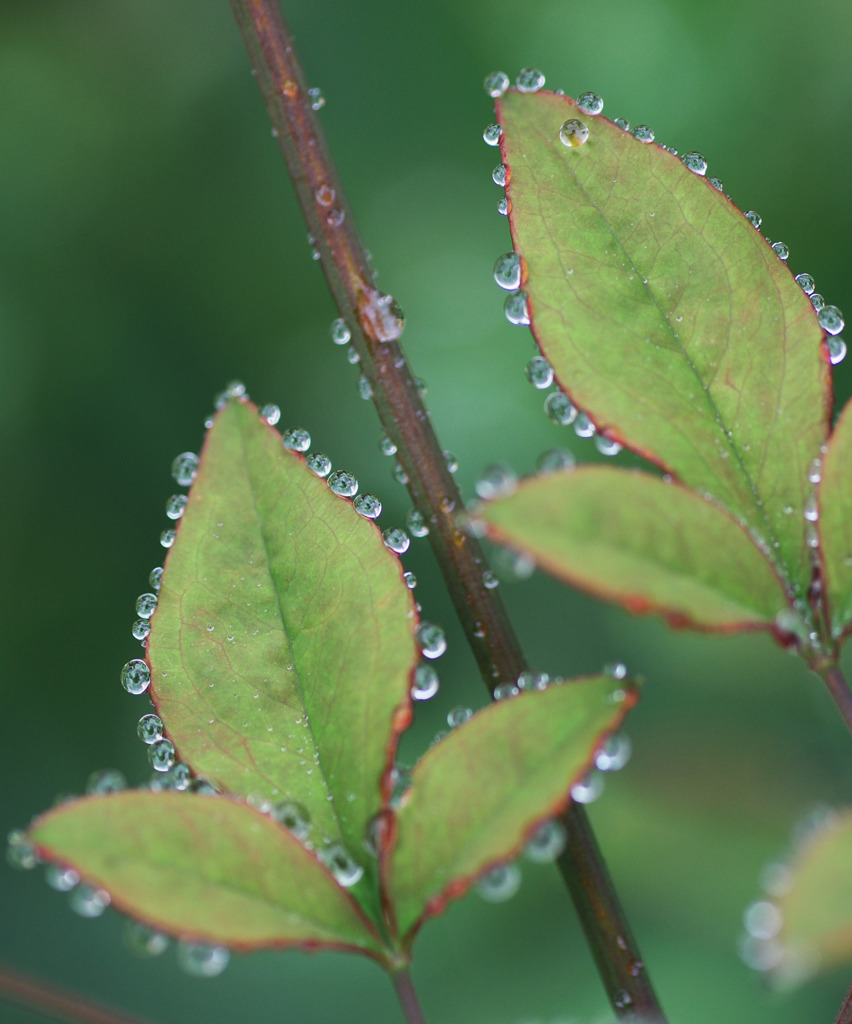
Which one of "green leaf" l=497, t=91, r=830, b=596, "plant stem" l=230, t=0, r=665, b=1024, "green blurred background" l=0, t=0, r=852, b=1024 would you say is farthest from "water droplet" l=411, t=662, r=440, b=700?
Result: "green blurred background" l=0, t=0, r=852, b=1024

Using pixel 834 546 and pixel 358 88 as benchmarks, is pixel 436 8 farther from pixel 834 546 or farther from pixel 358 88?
pixel 834 546

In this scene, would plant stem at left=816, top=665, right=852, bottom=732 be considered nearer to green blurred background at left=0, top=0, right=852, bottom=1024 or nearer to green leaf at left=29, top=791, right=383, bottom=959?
green leaf at left=29, top=791, right=383, bottom=959

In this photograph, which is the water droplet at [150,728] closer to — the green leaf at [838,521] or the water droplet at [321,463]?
the water droplet at [321,463]

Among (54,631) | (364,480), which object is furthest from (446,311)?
(54,631)

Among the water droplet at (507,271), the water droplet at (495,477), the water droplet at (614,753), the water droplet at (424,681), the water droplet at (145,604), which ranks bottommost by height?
the water droplet at (614,753)

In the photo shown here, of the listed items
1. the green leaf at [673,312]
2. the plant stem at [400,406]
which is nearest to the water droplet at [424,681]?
the plant stem at [400,406]
